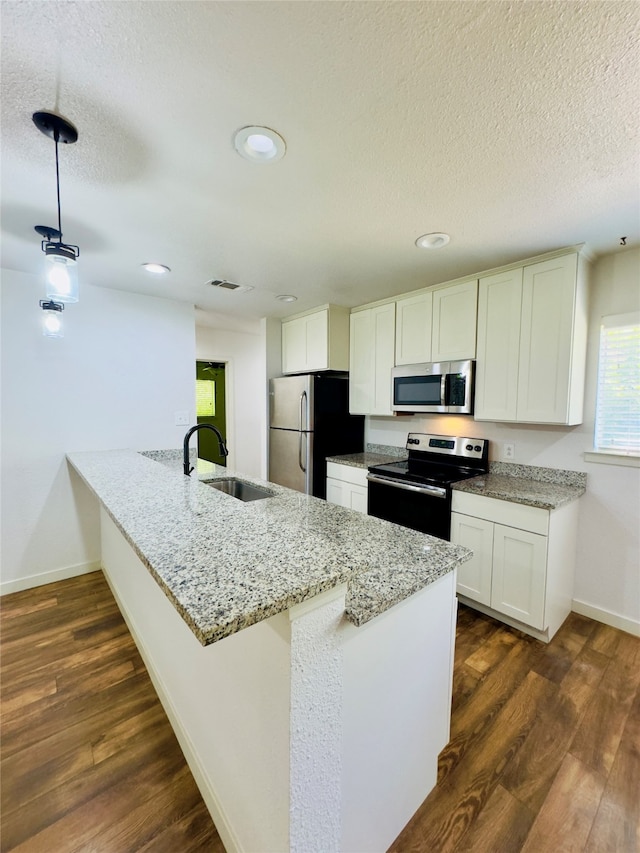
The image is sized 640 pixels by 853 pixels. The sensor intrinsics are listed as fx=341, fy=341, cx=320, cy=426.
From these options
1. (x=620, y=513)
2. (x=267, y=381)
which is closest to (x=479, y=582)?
(x=620, y=513)

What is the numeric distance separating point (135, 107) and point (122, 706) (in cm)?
243

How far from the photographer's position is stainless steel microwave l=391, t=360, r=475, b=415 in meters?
2.52

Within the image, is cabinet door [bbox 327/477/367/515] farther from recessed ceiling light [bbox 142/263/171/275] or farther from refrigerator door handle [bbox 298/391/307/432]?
recessed ceiling light [bbox 142/263/171/275]

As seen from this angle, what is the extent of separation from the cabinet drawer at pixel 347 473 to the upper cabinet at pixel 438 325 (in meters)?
1.03

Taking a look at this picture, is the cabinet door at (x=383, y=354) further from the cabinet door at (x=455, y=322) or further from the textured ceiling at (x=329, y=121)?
the textured ceiling at (x=329, y=121)

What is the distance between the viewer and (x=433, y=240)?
196cm

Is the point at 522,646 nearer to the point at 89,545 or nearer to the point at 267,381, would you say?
the point at 267,381

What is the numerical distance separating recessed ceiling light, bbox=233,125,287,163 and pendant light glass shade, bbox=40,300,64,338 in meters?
1.39

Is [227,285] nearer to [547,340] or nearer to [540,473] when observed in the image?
[547,340]

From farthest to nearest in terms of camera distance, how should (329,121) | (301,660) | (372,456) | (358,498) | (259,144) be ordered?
1. (372,456)
2. (358,498)
3. (259,144)
4. (329,121)
5. (301,660)

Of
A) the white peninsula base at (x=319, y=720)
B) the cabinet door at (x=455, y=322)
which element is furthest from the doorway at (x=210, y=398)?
the white peninsula base at (x=319, y=720)

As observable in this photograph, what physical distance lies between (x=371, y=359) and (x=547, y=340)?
1444 mm

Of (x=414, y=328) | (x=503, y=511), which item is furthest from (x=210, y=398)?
(x=503, y=511)

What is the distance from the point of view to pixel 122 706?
5.31ft
